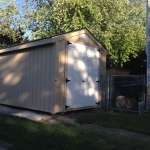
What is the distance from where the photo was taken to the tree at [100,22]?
17.0 m

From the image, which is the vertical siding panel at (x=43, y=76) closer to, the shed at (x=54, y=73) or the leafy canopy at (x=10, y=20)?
the shed at (x=54, y=73)

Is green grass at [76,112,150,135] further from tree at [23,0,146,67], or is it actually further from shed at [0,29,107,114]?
tree at [23,0,146,67]

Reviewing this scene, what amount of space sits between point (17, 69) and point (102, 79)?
375 cm

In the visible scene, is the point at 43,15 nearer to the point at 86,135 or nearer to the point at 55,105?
the point at 55,105

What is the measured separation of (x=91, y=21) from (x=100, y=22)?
0.69 meters

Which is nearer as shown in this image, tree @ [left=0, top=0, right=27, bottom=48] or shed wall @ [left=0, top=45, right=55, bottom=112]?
shed wall @ [left=0, top=45, right=55, bottom=112]

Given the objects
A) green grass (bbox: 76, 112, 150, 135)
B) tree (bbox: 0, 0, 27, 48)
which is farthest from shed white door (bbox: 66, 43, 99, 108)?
tree (bbox: 0, 0, 27, 48)

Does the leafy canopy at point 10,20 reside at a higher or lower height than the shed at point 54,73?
higher

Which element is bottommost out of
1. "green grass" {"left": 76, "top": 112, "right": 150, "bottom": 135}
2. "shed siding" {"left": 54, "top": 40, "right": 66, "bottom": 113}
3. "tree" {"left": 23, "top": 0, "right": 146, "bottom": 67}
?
"green grass" {"left": 76, "top": 112, "right": 150, "bottom": 135}

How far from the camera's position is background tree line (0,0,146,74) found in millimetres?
17109

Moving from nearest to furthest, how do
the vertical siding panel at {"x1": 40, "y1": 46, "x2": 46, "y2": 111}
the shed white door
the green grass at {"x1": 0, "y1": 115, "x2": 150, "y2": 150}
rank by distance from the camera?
the green grass at {"x1": 0, "y1": 115, "x2": 150, "y2": 150}, the vertical siding panel at {"x1": 40, "y1": 46, "x2": 46, "y2": 111}, the shed white door

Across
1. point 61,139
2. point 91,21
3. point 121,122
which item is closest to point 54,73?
point 121,122

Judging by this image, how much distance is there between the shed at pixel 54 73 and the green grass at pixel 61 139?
89.9 inches

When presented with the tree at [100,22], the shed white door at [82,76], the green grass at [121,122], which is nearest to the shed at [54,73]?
the shed white door at [82,76]
